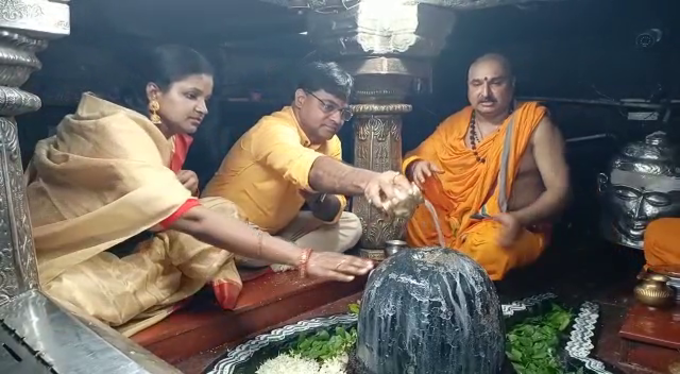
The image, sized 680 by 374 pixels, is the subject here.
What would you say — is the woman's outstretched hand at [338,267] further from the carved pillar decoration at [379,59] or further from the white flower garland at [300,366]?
the carved pillar decoration at [379,59]

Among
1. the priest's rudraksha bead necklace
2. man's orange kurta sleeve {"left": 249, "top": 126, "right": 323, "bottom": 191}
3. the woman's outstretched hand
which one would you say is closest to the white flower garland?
the woman's outstretched hand

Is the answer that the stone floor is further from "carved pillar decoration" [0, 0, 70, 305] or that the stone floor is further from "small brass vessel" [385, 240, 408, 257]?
"carved pillar decoration" [0, 0, 70, 305]

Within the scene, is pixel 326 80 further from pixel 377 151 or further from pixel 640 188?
pixel 640 188

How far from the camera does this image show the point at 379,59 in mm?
3484

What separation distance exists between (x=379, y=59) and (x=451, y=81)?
1.43m

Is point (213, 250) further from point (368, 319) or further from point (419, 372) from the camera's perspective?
point (419, 372)

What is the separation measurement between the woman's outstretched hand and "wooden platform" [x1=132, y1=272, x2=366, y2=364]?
67 cm

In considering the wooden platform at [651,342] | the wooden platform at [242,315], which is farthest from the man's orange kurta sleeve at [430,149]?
the wooden platform at [651,342]

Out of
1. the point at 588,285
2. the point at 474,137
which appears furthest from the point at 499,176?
the point at 588,285

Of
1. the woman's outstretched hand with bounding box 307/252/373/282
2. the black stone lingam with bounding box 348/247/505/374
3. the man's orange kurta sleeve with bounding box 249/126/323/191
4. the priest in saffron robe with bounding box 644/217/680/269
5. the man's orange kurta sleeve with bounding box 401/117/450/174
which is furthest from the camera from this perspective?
the man's orange kurta sleeve with bounding box 401/117/450/174

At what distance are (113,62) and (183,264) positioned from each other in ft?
5.28

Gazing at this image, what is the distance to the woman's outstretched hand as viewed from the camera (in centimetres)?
A: 224

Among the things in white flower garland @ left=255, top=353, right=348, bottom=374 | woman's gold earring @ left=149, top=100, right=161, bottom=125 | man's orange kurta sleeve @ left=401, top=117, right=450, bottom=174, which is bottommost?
white flower garland @ left=255, top=353, right=348, bottom=374

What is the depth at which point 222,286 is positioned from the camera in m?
2.71
